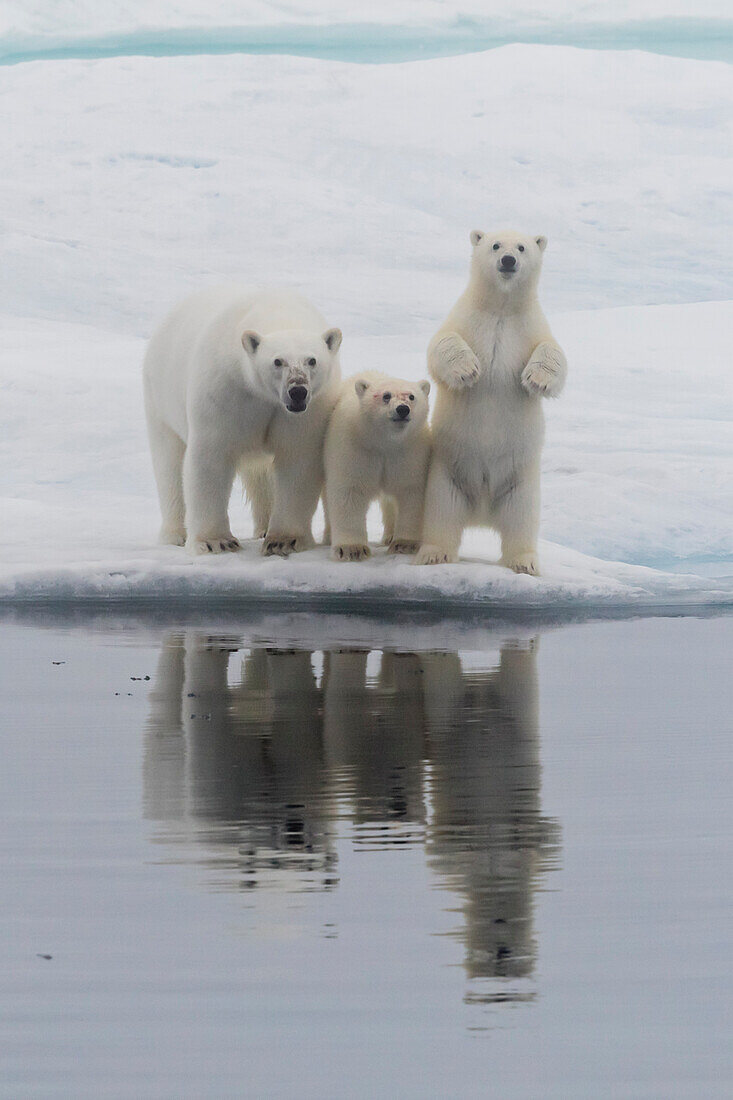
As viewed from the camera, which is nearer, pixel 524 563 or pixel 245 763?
pixel 245 763

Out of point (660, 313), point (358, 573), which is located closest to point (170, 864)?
point (358, 573)

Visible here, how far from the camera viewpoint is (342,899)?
113 inches

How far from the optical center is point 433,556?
8539 millimetres

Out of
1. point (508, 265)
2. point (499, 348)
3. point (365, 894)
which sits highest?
point (508, 265)

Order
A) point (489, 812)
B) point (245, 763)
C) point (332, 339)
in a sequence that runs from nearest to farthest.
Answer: point (489, 812)
point (245, 763)
point (332, 339)

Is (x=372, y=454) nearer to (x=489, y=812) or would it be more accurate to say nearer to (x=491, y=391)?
(x=491, y=391)

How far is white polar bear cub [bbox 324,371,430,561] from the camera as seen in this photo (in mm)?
8242

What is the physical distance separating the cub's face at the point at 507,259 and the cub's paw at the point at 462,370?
1.38ft

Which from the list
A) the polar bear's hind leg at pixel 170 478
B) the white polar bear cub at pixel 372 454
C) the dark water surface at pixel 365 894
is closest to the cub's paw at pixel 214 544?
the white polar bear cub at pixel 372 454

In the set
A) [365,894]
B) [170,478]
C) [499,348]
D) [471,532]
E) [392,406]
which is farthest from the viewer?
[471,532]

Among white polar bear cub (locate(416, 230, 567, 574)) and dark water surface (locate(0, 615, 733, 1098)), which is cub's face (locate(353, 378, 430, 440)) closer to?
white polar bear cub (locate(416, 230, 567, 574))

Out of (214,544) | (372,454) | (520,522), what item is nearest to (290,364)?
(372,454)

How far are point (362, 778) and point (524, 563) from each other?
192 inches

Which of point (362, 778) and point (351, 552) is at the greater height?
point (351, 552)
